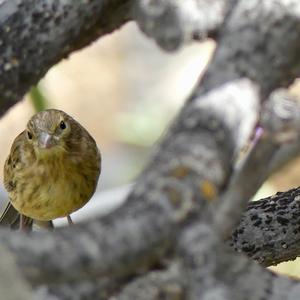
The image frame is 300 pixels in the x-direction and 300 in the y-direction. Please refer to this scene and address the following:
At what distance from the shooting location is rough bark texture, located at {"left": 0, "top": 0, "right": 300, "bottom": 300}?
147 centimetres

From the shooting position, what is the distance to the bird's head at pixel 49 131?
13.0ft

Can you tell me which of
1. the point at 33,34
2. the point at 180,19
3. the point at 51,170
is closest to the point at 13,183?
the point at 51,170

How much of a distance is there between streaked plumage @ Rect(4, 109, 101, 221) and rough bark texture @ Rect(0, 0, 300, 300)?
1808mm

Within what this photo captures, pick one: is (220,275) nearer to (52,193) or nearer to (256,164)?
(256,164)

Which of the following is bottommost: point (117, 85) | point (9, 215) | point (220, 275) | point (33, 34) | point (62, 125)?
point (117, 85)

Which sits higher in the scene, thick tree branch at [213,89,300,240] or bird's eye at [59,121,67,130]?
thick tree branch at [213,89,300,240]

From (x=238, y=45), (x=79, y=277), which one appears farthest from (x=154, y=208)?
(x=238, y=45)

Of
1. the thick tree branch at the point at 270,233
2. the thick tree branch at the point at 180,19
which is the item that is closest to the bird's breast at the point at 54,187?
the thick tree branch at the point at 270,233

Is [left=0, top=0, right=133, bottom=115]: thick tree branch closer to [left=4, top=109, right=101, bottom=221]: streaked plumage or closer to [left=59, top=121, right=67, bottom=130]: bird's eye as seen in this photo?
[left=4, top=109, right=101, bottom=221]: streaked plumage

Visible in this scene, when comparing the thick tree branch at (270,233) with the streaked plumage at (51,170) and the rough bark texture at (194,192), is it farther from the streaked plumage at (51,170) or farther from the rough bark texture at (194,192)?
the streaked plumage at (51,170)

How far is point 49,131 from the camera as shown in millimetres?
3990

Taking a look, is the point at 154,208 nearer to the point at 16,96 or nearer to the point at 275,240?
the point at 16,96

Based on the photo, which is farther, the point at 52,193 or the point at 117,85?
the point at 117,85

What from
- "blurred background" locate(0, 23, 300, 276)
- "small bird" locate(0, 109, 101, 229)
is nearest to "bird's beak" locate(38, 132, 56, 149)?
"small bird" locate(0, 109, 101, 229)
